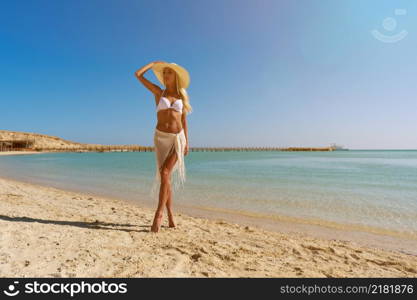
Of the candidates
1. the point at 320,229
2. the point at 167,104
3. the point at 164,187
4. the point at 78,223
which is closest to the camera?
the point at 167,104

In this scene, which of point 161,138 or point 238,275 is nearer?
point 238,275

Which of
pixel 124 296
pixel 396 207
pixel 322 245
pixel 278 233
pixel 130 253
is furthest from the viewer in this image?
pixel 396 207

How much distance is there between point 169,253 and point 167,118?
1.88m

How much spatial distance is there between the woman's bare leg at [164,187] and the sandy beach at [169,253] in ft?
0.60

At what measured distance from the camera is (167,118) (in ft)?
12.1

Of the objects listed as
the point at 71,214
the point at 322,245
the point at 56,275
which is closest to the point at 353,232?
the point at 322,245

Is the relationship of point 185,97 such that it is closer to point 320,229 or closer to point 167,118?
point 167,118

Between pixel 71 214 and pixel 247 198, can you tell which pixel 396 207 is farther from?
pixel 71 214

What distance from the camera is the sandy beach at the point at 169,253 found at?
2.37 meters

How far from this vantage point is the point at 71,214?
4.77 metres


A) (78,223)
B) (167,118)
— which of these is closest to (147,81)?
(167,118)

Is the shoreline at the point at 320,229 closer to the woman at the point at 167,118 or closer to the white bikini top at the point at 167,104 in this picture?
the woman at the point at 167,118

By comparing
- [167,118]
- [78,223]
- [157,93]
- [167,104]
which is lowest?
[78,223]

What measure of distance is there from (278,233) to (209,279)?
8.09ft
